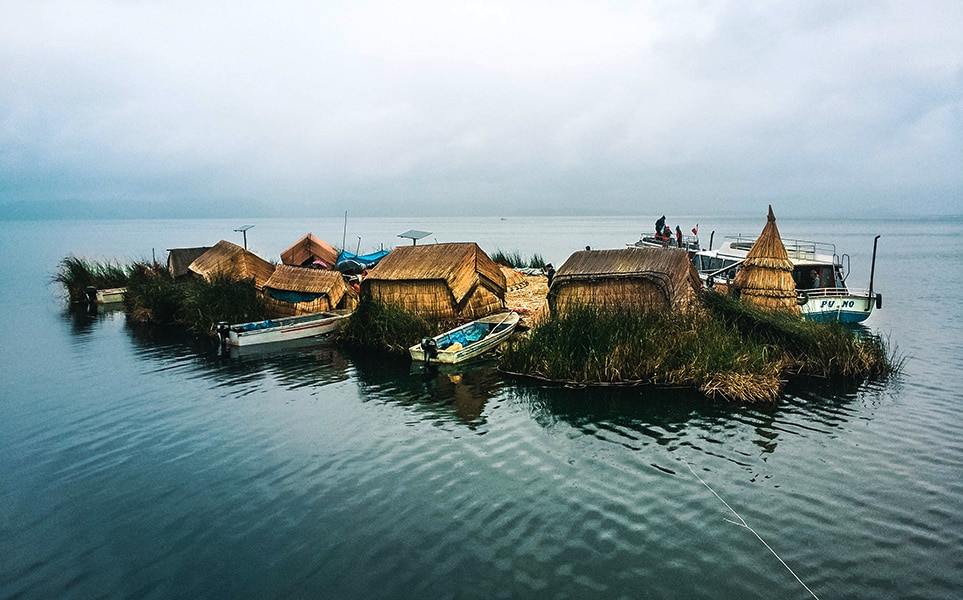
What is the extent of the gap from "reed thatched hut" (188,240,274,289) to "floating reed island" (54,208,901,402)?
12 cm

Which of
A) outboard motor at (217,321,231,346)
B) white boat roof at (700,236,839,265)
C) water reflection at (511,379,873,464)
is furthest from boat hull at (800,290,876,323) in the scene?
outboard motor at (217,321,231,346)

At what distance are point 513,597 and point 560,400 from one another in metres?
9.21

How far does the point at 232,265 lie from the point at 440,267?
45.1 ft

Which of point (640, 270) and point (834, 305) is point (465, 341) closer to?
point (640, 270)

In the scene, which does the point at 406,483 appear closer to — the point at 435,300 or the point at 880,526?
the point at 880,526

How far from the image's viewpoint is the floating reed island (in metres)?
18.2

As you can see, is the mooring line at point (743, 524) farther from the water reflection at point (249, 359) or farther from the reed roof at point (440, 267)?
the reed roof at point (440, 267)

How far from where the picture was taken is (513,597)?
8.65 m

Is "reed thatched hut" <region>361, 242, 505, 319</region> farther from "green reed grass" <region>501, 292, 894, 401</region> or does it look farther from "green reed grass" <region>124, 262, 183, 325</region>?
"green reed grass" <region>124, 262, 183, 325</region>

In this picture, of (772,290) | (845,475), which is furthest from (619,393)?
(772,290)

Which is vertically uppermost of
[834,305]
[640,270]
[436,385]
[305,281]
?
[640,270]

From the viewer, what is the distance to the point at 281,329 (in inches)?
1081

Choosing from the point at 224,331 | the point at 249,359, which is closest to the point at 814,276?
the point at 249,359

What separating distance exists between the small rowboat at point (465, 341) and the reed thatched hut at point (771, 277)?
9.07 meters
